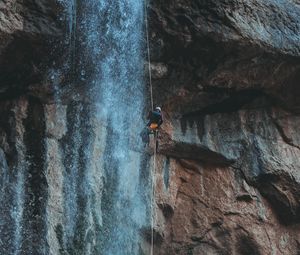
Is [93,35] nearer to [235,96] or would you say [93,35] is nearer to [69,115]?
[69,115]

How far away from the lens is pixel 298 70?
1076 centimetres

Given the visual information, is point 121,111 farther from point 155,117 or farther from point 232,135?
point 232,135

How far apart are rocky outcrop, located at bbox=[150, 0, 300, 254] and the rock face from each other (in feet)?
0.07

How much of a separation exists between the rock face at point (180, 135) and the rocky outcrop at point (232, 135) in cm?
2

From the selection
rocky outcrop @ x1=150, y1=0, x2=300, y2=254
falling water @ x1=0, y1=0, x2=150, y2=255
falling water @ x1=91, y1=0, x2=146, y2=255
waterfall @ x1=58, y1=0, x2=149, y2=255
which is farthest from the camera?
rocky outcrop @ x1=150, y1=0, x2=300, y2=254

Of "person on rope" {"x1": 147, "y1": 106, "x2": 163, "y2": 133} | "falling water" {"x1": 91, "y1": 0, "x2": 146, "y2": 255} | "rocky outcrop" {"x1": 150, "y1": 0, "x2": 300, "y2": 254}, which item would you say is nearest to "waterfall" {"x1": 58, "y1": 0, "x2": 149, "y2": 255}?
"falling water" {"x1": 91, "y1": 0, "x2": 146, "y2": 255}

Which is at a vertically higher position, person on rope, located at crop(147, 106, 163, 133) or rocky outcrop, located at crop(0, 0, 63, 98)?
rocky outcrop, located at crop(0, 0, 63, 98)

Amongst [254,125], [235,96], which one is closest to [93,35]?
[235,96]

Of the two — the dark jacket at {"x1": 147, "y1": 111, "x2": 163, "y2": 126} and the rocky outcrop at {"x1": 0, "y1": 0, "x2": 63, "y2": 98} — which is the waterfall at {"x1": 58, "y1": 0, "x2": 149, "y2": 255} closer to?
the rocky outcrop at {"x1": 0, "y1": 0, "x2": 63, "y2": 98}

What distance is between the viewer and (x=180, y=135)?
1088 cm

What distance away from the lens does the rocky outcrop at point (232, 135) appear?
10109 millimetres

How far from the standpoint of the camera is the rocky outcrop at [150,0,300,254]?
1011cm

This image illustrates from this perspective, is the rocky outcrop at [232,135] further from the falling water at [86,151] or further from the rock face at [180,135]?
the falling water at [86,151]

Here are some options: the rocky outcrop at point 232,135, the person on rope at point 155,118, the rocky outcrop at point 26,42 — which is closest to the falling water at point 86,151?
the rocky outcrop at point 26,42
